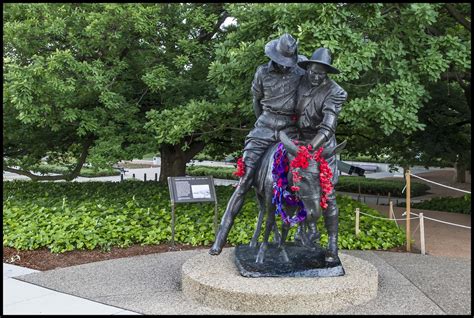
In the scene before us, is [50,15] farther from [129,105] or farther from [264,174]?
[264,174]

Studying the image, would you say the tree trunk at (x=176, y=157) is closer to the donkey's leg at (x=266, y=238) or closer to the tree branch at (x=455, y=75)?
the tree branch at (x=455, y=75)

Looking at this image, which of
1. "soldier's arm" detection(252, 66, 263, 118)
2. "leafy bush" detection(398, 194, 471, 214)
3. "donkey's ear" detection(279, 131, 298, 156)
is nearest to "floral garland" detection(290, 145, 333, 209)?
"donkey's ear" detection(279, 131, 298, 156)

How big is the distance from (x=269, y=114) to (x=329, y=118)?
0.89m

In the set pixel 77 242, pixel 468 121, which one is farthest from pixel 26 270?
pixel 468 121

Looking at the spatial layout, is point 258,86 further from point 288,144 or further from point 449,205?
point 449,205

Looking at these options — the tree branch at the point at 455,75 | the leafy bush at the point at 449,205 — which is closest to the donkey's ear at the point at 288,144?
the tree branch at the point at 455,75

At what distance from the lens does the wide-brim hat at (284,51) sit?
19.6 ft

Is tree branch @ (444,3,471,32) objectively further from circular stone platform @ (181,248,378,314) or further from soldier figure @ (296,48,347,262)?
circular stone platform @ (181,248,378,314)

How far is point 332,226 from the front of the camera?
599cm

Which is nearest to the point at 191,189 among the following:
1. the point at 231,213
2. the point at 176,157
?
the point at 231,213

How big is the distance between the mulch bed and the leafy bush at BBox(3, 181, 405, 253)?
122mm

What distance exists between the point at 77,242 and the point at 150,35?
480 cm

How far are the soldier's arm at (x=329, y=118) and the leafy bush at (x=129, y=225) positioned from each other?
333 centimetres

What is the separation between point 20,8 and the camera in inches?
402
